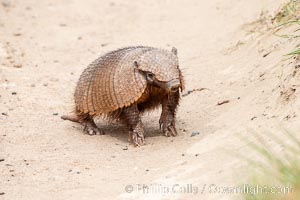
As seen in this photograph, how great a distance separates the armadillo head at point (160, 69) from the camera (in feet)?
23.5

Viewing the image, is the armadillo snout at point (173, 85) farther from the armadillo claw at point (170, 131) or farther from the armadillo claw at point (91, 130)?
the armadillo claw at point (91, 130)

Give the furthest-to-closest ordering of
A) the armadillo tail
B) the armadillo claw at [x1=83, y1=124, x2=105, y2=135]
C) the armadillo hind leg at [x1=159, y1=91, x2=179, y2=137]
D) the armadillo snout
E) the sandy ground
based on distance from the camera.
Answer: the armadillo tail, the armadillo claw at [x1=83, y1=124, x2=105, y2=135], the armadillo hind leg at [x1=159, y1=91, x2=179, y2=137], the armadillo snout, the sandy ground

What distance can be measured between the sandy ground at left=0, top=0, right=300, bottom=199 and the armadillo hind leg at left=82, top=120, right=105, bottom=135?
0.13m

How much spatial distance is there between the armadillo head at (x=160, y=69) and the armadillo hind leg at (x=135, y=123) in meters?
0.37

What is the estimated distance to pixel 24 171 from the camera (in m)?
6.80

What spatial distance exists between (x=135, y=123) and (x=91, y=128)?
2.22 feet

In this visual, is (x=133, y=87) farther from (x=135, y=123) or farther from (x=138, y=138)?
(x=138, y=138)

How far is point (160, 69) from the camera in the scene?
284 inches

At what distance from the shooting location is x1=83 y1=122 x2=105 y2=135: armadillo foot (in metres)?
7.98

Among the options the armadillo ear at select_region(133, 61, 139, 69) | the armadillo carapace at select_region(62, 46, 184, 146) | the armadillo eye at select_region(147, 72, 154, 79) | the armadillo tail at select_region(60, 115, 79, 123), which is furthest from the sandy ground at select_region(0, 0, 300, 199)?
the armadillo ear at select_region(133, 61, 139, 69)

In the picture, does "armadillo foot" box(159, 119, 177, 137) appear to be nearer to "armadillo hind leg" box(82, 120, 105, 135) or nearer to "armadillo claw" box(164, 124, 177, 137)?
"armadillo claw" box(164, 124, 177, 137)

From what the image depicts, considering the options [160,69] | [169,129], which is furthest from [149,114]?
[160,69]

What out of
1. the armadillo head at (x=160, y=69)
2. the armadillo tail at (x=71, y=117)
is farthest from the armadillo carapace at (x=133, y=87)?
the armadillo tail at (x=71, y=117)

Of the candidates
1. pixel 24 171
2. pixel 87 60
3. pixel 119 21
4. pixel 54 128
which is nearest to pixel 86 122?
pixel 54 128
